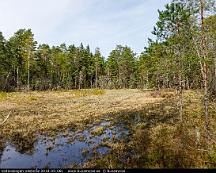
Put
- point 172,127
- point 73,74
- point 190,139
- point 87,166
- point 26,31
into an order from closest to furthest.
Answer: point 87,166
point 190,139
point 172,127
point 26,31
point 73,74

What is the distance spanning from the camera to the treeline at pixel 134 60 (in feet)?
47.5

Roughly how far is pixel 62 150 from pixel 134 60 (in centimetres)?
9713

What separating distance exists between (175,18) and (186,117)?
9384 mm

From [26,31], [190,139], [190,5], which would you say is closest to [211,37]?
[190,5]

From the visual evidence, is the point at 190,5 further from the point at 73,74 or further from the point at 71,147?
the point at 73,74

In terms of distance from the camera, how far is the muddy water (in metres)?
12.7

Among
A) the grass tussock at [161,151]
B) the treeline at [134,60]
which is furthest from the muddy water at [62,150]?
the treeline at [134,60]

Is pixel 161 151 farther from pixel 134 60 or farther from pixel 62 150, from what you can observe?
pixel 134 60

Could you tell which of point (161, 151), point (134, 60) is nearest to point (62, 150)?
point (161, 151)

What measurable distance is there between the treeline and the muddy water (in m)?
7.42

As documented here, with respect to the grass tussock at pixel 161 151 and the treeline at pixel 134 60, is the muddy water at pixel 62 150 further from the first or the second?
the treeline at pixel 134 60

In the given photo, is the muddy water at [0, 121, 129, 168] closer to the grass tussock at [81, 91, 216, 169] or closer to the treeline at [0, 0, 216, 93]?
the grass tussock at [81, 91, 216, 169]

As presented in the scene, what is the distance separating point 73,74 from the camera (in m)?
94.6

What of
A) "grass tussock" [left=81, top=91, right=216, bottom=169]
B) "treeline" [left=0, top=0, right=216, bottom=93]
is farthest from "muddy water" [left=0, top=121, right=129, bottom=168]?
"treeline" [left=0, top=0, right=216, bottom=93]
